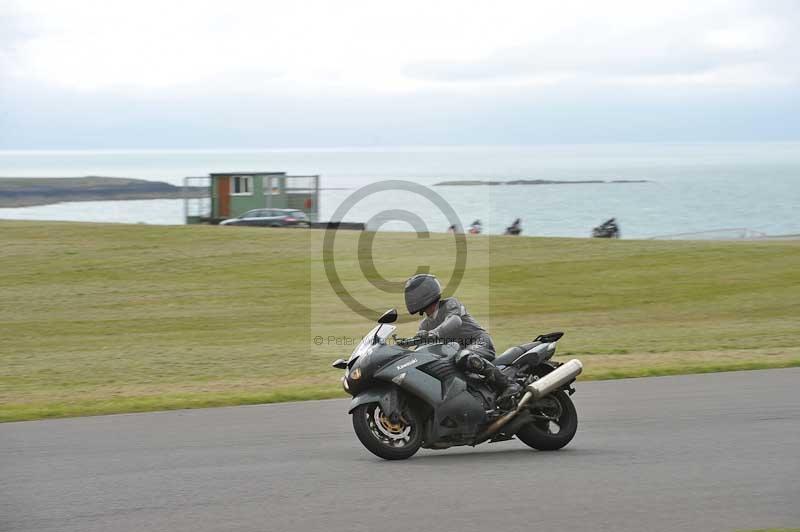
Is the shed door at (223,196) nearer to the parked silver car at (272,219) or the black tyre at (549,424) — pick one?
the parked silver car at (272,219)

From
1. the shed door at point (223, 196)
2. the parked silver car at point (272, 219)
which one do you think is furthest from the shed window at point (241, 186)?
the parked silver car at point (272, 219)

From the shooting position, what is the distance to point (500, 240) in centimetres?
4050

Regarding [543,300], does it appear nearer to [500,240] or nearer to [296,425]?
[500,240]

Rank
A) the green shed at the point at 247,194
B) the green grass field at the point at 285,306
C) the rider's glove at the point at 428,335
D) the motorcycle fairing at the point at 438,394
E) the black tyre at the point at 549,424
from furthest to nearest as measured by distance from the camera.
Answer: the green shed at the point at 247,194 → the green grass field at the point at 285,306 → the black tyre at the point at 549,424 → the rider's glove at the point at 428,335 → the motorcycle fairing at the point at 438,394

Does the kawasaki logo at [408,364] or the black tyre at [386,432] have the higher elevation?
the kawasaki logo at [408,364]

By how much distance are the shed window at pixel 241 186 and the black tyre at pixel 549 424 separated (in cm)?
5230

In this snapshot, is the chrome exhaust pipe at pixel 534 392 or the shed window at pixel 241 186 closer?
the chrome exhaust pipe at pixel 534 392

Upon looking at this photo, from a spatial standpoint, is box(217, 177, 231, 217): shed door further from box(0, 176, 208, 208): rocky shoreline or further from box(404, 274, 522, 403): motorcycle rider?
box(0, 176, 208, 208): rocky shoreline

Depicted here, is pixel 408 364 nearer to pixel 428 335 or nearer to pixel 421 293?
pixel 428 335

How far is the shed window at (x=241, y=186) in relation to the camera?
61.0 meters

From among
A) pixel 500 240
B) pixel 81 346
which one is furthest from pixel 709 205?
pixel 81 346

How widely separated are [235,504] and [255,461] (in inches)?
67.3

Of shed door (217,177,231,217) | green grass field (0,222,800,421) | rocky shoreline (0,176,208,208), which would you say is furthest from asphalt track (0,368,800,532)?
rocky shoreline (0,176,208,208)

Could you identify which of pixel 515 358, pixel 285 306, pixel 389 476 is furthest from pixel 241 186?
pixel 389 476
